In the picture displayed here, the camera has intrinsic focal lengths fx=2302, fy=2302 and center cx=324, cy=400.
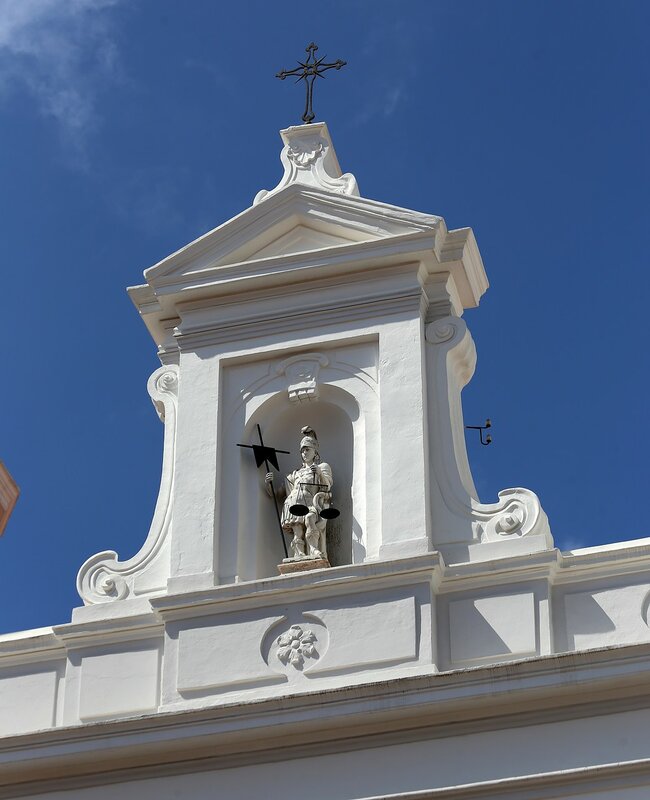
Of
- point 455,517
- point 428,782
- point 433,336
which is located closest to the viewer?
point 428,782

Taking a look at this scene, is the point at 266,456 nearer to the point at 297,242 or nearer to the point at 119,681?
the point at 297,242

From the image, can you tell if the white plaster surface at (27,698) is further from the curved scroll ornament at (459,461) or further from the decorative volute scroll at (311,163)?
the decorative volute scroll at (311,163)

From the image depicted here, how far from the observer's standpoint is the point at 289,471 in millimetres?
18969

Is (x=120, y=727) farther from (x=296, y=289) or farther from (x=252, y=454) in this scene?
(x=296, y=289)

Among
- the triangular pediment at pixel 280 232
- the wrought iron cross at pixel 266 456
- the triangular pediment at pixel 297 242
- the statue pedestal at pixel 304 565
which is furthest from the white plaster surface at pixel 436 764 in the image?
the triangular pediment at pixel 297 242

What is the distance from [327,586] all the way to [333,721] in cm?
121

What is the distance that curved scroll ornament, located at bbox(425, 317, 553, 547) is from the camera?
57.9 feet

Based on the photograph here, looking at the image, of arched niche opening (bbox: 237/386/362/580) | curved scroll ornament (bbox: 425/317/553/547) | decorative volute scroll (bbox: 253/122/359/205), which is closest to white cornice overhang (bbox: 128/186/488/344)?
decorative volute scroll (bbox: 253/122/359/205)

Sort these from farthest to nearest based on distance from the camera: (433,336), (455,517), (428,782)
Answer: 1. (433,336)
2. (455,517)
3. (428,782)

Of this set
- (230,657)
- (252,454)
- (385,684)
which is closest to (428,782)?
(385,684)

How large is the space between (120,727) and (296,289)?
14.0ft

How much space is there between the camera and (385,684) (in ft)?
54.7

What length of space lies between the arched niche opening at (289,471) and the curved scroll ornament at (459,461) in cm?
74

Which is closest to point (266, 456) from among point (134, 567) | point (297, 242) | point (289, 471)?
point (289, 471)
